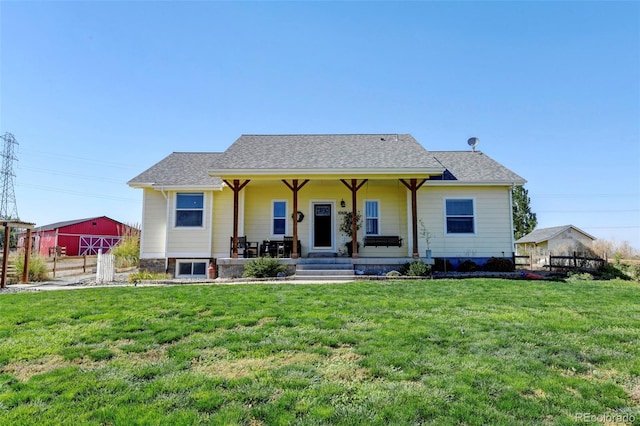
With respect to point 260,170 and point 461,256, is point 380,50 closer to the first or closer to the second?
point 260,170

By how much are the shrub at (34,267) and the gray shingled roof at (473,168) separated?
15588 mm

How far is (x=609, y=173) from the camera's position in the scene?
1078 inches

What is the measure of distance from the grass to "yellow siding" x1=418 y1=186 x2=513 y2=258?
21.4 feet

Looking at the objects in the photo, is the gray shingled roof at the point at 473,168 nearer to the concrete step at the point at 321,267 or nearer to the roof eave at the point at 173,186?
the concrete step at the point at 321,267

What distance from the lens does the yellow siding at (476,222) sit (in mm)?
13047

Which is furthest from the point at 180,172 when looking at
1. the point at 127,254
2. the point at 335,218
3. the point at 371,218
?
the point at 371,218

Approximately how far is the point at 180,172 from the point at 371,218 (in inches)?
320

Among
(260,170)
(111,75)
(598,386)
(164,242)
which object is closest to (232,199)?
(260,170)

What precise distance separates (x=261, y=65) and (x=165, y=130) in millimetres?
8970

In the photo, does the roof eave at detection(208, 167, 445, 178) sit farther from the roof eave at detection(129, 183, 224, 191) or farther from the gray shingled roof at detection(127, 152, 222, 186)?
the roof eave at detection(129, 183, 224, 191)

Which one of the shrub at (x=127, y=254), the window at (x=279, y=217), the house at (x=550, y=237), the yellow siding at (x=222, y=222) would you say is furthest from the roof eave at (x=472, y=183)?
the house at (x=550, y=237)

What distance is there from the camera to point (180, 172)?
1418 cm

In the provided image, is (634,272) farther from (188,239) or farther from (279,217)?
(188,239)

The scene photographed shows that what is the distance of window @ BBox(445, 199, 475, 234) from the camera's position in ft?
43.3
